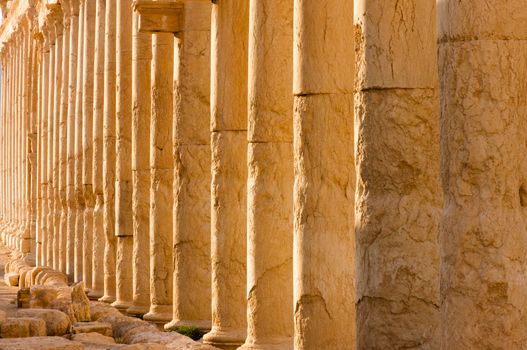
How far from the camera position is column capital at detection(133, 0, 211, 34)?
21.9 m

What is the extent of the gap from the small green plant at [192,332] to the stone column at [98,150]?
10.7 meters

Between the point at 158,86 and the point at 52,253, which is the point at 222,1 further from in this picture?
the point at 52,253

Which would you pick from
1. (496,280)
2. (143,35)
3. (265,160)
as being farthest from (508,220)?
(143,35)

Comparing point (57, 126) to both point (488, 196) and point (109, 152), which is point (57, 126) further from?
point (488, 196)

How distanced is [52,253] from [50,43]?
23.2 ft

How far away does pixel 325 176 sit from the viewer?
1415cm

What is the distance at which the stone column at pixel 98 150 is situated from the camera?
1226 inches

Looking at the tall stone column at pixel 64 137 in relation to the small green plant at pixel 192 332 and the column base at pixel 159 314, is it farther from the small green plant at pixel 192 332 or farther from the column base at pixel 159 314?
the small green plant at pixel 192 332

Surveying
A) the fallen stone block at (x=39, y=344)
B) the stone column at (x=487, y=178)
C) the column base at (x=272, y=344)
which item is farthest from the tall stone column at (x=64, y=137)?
the stone column at (x=487, y=178)

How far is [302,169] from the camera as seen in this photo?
14258 mm

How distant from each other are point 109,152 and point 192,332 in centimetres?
1028

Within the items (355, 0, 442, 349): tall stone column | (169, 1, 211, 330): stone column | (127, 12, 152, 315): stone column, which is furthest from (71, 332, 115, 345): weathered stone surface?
(355, 0, 442, 349): tall stone column

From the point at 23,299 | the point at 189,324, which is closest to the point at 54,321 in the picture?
the point at 189,324

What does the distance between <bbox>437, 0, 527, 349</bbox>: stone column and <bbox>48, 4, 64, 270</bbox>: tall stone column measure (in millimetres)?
30433
